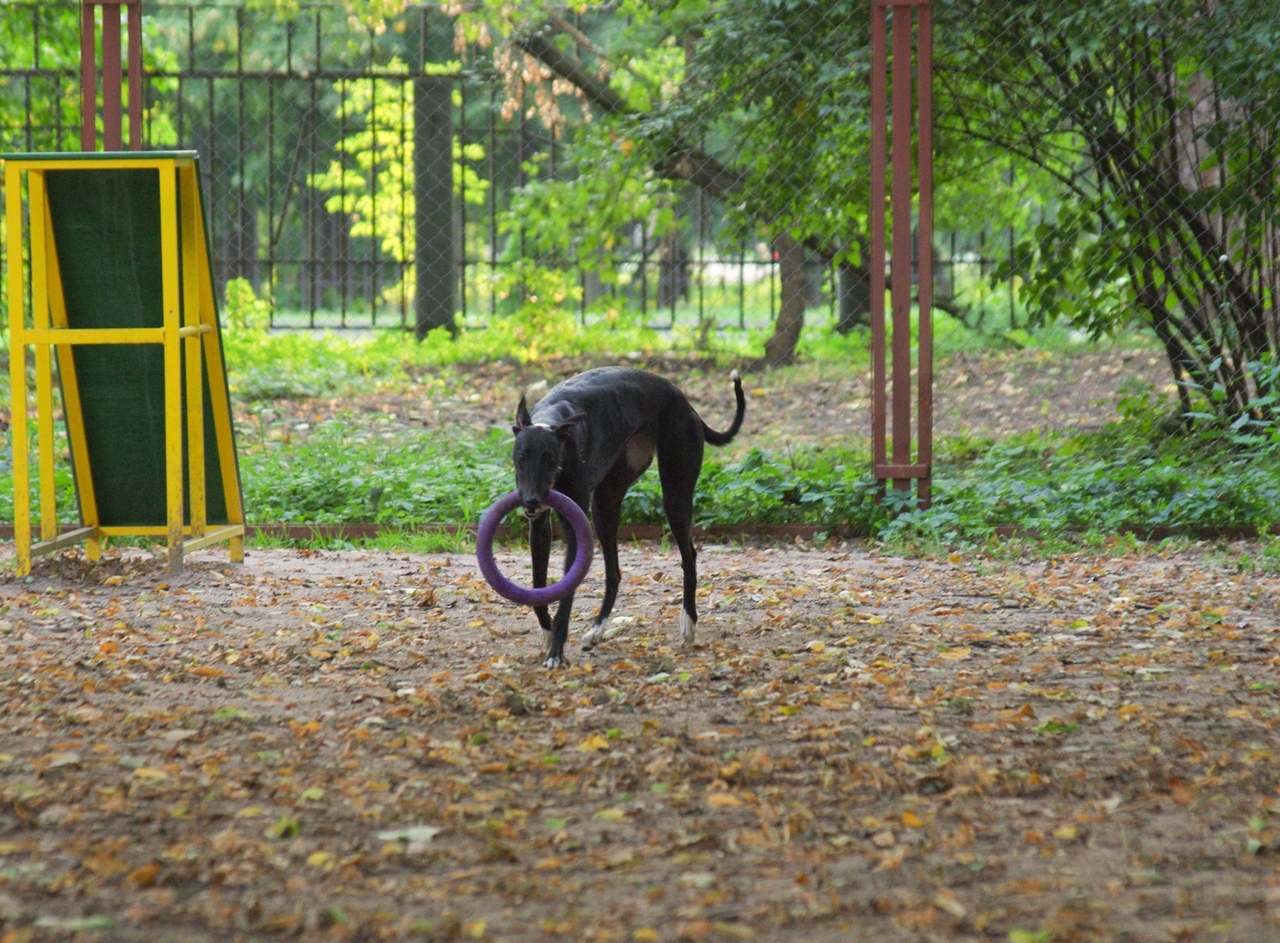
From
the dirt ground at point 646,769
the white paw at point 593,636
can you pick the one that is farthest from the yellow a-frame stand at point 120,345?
the white paw at point 593,636

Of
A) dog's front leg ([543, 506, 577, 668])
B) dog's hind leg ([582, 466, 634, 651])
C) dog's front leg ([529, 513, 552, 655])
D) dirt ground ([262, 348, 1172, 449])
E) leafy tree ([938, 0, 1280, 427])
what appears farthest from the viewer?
dirt ground ([262, 348, 1172, 449])

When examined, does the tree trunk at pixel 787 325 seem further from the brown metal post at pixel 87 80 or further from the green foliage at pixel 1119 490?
the brown metal post at pixel 87 80

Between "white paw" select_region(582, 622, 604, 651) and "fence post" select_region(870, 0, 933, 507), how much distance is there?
2.77 m

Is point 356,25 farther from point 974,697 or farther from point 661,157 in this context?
point 974,697

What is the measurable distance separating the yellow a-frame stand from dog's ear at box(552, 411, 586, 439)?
2140 millimetres

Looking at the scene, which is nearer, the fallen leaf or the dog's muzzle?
the fallen leaf

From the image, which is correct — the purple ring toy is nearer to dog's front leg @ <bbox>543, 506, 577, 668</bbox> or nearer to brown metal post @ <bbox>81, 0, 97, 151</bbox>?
dog's front leg @ <bbox>543, 506, 577, 668</bbox>

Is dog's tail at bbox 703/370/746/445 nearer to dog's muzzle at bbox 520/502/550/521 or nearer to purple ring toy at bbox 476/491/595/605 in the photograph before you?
purple ring toy at bbox 476/491/595/605

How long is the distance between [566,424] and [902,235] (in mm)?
3382

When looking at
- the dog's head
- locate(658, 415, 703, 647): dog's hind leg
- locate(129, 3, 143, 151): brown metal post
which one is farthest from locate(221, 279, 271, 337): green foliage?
the dog's head

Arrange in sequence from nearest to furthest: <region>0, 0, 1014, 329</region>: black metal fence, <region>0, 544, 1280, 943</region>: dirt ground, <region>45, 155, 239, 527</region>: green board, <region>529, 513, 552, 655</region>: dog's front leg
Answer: <region>0, 544, 1280, 943</region>: dirt ground
<region>529, 513, 552, 655</region>: dog's front leg
<region>45, 155, 239, 527</region>: green board
<region>0, 0, 1014, 329</region>: black metal fence

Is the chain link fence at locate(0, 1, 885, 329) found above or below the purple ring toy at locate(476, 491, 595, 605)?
above

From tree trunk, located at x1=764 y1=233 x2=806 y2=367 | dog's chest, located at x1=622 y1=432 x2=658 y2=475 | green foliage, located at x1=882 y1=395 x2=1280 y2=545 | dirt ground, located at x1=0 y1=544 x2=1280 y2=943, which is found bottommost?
dirt ground, located at x1=0 y1=544 x2=1280 y2=943

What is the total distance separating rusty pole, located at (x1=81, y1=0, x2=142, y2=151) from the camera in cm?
653
